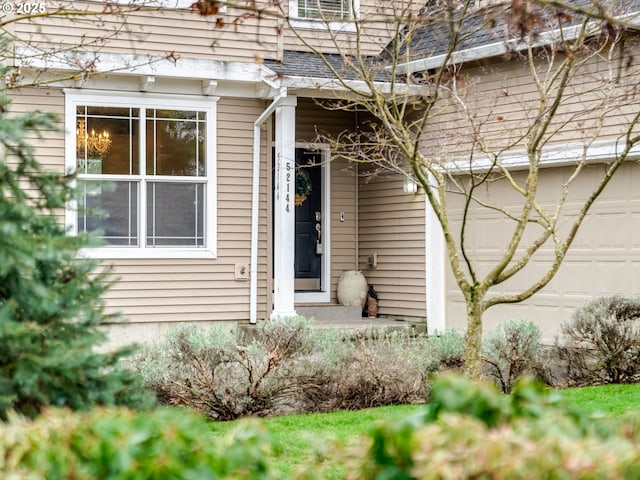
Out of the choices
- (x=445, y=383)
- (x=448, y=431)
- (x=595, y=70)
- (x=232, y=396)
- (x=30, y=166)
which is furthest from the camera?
(x=595, y=70)

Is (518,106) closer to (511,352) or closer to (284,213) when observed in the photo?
(284,213)

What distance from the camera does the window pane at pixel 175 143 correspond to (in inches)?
461

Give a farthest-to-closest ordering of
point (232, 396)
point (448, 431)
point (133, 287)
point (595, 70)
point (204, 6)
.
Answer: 1. point (133, 287)
2. point (595, 70)
3. point (232, 396)
4. point (204, 6)
5. point (448, 431)

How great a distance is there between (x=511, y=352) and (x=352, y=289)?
4490mm

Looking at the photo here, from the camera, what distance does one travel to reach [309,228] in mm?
13906

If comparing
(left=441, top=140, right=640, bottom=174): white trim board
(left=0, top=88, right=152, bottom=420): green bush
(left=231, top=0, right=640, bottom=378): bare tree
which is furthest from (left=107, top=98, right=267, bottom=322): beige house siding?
(left=0, top=88, right=152, bottom=420): green bush

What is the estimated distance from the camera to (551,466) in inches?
89.1

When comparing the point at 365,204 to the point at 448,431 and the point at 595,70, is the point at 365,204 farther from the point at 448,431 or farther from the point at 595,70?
the point at 448,431

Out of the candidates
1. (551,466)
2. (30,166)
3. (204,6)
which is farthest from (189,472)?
(204,6)

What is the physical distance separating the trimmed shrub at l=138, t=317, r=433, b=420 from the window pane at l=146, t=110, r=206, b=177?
3548 millimetres

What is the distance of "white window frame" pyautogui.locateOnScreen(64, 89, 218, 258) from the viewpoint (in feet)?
36.9

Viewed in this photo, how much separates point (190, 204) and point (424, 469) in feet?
32.1

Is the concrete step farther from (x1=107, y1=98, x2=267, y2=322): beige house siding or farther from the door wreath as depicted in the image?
the door wreath

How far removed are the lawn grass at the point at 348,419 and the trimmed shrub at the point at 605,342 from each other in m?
0.49
